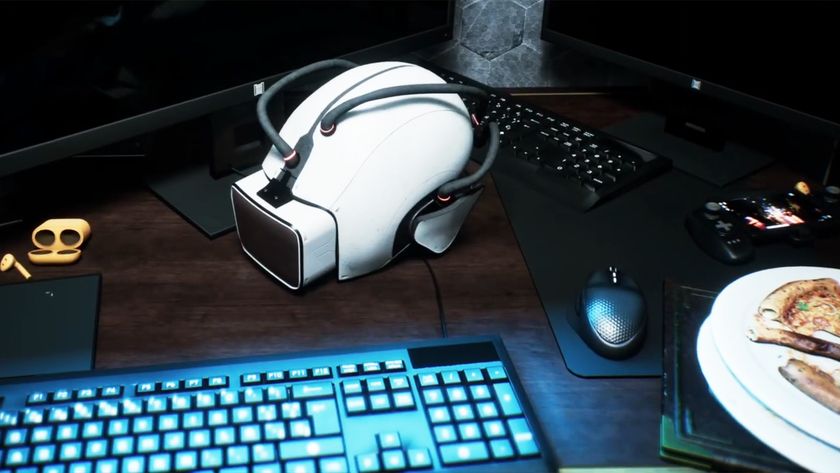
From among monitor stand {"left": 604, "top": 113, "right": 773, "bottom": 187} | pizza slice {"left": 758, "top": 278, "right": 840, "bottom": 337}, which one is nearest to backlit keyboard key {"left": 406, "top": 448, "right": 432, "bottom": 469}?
pizza slice {"left": 758, "top": 278, "right": 840, "bottom": 337}

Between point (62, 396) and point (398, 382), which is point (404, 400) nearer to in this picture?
point (398, 382)

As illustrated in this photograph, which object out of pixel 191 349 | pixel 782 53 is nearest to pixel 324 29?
pixel 191 349

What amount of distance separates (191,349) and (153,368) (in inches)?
2.2

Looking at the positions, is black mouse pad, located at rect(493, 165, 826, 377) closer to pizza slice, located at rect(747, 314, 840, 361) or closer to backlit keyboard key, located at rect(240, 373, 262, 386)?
pizza slice, located at rect(747, 314, 840, 361)

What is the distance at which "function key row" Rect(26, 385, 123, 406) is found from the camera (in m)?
0.53

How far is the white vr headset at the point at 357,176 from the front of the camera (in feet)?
2.11

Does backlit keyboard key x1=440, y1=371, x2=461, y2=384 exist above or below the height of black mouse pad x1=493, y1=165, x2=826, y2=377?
above

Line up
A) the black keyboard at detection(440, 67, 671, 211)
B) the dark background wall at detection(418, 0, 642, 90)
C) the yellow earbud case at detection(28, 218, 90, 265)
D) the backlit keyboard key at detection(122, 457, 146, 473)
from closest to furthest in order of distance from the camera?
the backlit keyboard key at detection(122, 457, 146, 473) < the yellow earbud case at detection(28, 218, 90, 265) < the black keyboard at detection(440, 67, 671, 211) < the dark background wall at detection(418, 0, 642, 90)

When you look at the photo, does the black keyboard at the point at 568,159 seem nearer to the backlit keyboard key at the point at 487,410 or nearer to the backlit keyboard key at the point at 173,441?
the backlit keyboard key at the point at 487,410

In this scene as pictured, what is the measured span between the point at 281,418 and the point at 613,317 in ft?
0.94

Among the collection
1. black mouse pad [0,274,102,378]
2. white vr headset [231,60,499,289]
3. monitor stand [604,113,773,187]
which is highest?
white vr headset [231,60,499,289]

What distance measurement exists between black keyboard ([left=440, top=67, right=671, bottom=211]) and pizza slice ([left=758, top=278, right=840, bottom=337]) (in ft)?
0.76

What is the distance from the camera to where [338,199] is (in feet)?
2.10

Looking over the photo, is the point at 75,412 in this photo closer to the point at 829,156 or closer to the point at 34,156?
the point at 34,156
